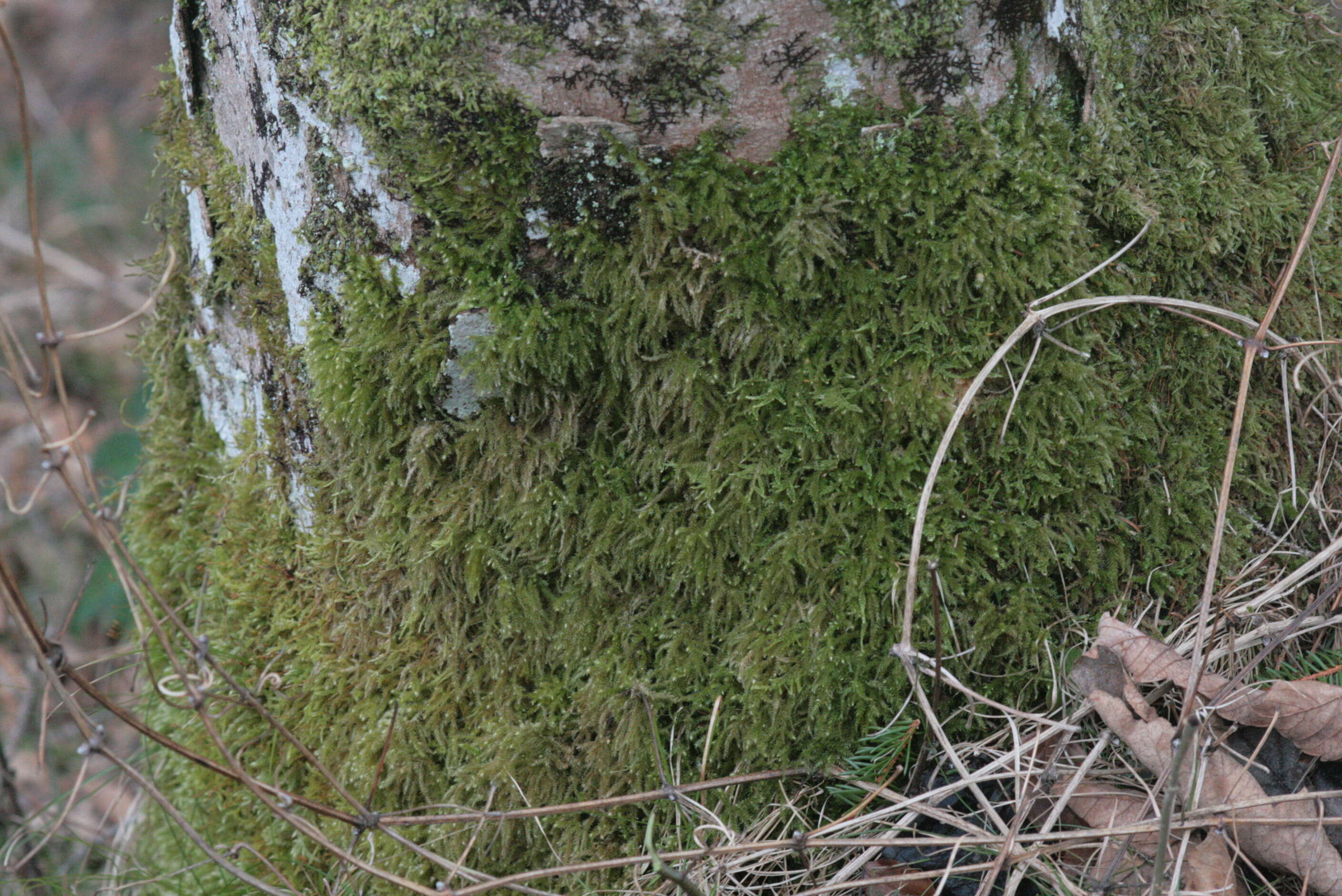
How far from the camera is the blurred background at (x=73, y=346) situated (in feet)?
8.34

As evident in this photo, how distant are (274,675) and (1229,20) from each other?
2341mm

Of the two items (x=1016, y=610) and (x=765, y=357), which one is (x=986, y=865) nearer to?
(x=1016, y=610)

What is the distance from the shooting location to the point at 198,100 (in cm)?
184

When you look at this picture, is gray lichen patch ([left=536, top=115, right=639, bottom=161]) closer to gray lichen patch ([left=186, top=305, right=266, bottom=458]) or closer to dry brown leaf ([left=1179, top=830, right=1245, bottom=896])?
gray lichen patch ([left=186, top=305, right=266, bottom=458])

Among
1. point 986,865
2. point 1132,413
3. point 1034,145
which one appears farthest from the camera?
point 1132,413

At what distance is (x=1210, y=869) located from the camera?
4.39 ft

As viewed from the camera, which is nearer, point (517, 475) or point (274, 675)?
point (517, 475)

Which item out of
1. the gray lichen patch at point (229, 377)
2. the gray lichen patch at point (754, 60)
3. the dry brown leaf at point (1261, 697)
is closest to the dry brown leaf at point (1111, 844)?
the dry brown leaf at point (1261, 697)

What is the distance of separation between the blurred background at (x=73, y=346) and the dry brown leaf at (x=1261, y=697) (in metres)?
1.77

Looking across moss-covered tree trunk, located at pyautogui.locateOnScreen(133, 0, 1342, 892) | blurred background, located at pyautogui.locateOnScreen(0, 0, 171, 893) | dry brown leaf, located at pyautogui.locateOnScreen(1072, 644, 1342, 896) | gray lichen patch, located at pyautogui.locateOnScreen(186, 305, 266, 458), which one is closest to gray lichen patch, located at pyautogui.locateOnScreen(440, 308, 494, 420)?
moss-covered tree trunk, located at pyautogui.locateOnScreen(133, 0, 1342, 892)

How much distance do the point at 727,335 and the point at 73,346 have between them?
458cm

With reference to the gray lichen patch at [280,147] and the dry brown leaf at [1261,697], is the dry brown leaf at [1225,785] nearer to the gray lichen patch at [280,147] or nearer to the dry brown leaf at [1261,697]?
the dry brown leaf at [1261,697]

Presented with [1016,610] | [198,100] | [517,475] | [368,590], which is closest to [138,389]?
[198,100]

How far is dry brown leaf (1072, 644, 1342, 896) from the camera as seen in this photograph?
131 cm
